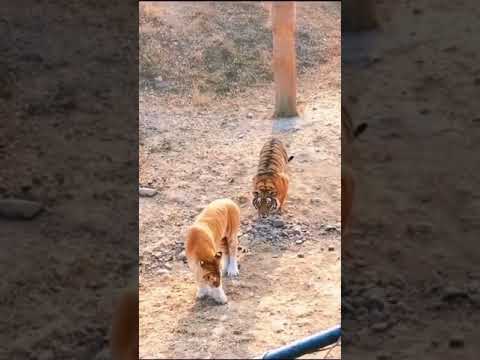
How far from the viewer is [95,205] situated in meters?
1.15

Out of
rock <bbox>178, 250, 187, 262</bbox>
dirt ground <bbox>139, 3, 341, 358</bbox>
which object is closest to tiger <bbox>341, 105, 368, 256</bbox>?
dirt ground <bbox>139, 3, 341, 358</bbox>

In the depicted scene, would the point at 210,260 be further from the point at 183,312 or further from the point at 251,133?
the point at 251,133

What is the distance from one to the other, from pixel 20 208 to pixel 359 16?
64cm

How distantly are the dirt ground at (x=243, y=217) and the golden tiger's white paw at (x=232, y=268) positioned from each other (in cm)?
7

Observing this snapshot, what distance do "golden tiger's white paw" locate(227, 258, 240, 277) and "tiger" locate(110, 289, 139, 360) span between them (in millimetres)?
4395

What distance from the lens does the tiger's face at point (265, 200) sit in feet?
20.9

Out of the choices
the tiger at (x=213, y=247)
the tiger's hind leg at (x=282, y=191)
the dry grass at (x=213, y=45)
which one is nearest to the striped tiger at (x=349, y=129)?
the tiger at (x=213, y=247)

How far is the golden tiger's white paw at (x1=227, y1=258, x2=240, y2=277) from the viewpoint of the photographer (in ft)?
18.2

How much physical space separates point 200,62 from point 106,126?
29.4ft

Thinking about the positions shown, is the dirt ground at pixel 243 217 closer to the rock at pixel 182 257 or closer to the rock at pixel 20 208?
the rock at pixel 182 257

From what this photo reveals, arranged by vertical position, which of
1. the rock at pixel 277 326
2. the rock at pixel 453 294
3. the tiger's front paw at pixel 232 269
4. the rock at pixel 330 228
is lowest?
the rock at pixel 277 326

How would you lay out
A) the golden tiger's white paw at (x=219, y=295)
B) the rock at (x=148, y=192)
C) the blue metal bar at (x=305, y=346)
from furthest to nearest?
the rock at (x=148, y=192), the golden tiger's white paw at (x=219, y=295), the blue metal bar at (x=305, y=346)

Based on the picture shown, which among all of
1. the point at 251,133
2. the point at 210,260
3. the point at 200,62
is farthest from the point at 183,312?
the point at 200,62

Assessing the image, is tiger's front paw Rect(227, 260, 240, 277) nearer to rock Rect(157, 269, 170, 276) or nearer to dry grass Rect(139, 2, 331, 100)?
rock Rect(157, 269, 170, 276)
